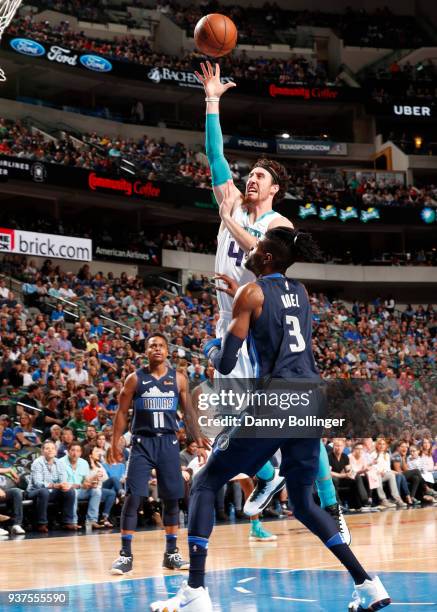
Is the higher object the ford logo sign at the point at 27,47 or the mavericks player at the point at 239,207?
the ford logo sign at the point at 27,47

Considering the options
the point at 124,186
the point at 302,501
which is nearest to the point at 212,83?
the point at 302,501

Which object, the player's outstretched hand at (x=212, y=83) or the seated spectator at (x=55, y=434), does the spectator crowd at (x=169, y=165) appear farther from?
the player's outstretched hand at (x=212, y=83)

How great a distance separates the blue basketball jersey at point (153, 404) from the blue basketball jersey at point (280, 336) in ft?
8.85

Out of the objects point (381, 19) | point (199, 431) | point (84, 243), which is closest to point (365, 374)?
point (84, 243)

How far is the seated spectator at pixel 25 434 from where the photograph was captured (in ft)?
44.0

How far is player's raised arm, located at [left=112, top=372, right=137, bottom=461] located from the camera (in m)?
7.29

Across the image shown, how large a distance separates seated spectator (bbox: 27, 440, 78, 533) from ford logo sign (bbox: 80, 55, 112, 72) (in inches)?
914

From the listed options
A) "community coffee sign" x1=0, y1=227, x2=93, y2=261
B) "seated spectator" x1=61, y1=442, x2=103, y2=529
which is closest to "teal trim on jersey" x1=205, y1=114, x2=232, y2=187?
"seated spectator" x1=61, y1=442, x2=103, y2=529

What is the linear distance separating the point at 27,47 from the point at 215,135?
2605cm

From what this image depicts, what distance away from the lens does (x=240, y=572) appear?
683 cm

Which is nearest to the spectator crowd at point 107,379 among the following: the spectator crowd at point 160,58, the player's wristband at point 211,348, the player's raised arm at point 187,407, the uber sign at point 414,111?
the player's raised arm at point 187,407

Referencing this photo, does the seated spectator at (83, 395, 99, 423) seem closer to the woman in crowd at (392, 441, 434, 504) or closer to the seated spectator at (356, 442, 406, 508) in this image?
the seated spectator at (356, 442, 406, 508)

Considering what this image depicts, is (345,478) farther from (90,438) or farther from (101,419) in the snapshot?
(90,438)

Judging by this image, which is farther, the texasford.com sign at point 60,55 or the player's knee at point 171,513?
the texasford.com sign at point 60,55
